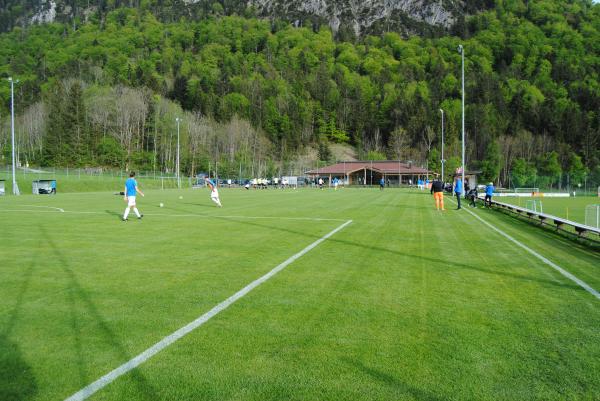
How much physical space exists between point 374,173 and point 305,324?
97654mm

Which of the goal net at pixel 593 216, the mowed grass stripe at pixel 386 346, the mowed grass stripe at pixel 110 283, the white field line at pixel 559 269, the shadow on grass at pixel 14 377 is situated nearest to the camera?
the shadow on grass at pixel 14 377

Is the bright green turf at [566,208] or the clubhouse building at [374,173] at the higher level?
the clubhouse building at [374,173]

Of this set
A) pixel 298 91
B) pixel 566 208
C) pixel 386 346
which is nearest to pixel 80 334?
pixel 386 346

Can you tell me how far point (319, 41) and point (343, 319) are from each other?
193m

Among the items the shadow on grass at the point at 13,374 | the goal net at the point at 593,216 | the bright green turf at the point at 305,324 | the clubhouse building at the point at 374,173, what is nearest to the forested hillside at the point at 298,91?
the clubhouse building at the point at 374,173

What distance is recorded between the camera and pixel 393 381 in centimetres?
391

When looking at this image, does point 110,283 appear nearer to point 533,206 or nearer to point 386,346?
point 386,346

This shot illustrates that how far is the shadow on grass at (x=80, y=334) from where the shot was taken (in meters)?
3.86

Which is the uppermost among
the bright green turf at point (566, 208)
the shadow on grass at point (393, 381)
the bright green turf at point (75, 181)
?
the bright green turf at point (75, 181)

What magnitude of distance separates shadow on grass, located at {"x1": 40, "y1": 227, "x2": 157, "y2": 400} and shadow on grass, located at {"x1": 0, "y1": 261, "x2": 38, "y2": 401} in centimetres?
39

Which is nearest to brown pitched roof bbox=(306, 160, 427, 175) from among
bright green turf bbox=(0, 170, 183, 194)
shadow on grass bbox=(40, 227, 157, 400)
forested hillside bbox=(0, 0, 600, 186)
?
forested hillside bbox=(0, 0, 600, 186)

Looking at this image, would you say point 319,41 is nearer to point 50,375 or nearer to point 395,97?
point 395,97

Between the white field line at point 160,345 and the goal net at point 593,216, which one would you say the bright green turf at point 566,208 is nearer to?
the goal net at point 593,216

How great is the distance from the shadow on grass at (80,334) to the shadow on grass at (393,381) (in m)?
1.80
